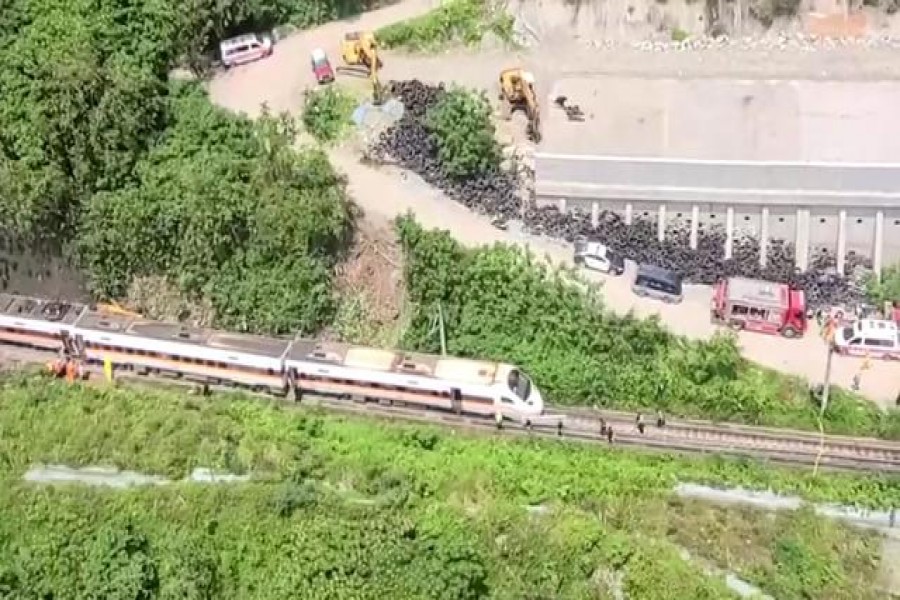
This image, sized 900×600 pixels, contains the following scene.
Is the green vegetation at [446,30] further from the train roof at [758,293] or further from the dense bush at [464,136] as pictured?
the train roof at [758,293]

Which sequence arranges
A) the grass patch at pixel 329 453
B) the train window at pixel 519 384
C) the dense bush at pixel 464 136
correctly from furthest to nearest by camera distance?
the dense bush at pixel 464 136, the train window at pixel 519 384, the grass patch at pixel 329 453

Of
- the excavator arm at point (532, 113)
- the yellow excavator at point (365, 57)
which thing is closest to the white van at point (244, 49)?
the yellow excavator at point (365, 57)

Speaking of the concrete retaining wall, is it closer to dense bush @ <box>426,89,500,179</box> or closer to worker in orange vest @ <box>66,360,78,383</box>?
dense bush @ <box>426,89,500,179</box>

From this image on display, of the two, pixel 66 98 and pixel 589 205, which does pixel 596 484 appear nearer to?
pixel 589 205

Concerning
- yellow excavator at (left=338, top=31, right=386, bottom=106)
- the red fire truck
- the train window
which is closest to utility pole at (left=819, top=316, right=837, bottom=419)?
the red fire truck

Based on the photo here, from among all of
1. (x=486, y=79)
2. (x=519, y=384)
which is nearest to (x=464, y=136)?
(x=486, y=79)

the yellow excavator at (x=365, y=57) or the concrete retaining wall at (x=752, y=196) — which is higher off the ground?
the yellow excavator at (x=365, y=57)
